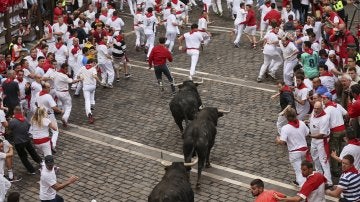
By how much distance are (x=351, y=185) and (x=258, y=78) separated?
1063 centimetres

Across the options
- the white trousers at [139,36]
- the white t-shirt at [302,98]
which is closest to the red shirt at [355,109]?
the white t-shirt at [302,98]

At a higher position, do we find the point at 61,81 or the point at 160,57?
the point at 160,57

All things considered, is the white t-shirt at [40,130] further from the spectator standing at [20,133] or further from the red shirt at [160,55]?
the red shirt at [160,55]

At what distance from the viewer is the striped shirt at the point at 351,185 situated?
1158 cm

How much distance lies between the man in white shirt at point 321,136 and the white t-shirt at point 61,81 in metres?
7.96

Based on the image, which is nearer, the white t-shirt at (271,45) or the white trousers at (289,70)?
the white trousers at (289,70)

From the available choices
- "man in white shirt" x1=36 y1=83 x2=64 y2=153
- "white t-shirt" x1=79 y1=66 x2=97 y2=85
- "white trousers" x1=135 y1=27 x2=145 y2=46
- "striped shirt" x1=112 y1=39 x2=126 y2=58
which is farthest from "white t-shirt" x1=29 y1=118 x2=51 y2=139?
"white trousers" x1=135 y1=27 x2=145 y2=46

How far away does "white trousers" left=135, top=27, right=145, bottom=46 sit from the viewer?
1006 inches

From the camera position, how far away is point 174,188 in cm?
1241

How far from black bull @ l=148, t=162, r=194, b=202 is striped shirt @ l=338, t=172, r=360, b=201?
10.2 feet

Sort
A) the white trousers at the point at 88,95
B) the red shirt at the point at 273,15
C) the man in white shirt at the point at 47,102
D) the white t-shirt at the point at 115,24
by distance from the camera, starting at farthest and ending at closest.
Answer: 1. the white t-shirt at the point at 115,24
2. the red shirt at the point at 273,15
3. the white trousers at the point at 88,95
4. the man in white shirt at the point at 47,102

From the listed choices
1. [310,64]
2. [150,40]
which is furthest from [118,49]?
[310,64]

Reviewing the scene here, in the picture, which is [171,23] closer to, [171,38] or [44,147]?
[171,38]

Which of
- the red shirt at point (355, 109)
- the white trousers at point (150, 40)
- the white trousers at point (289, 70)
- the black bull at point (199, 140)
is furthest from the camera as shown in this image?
the white trousers at point (150, 40)
